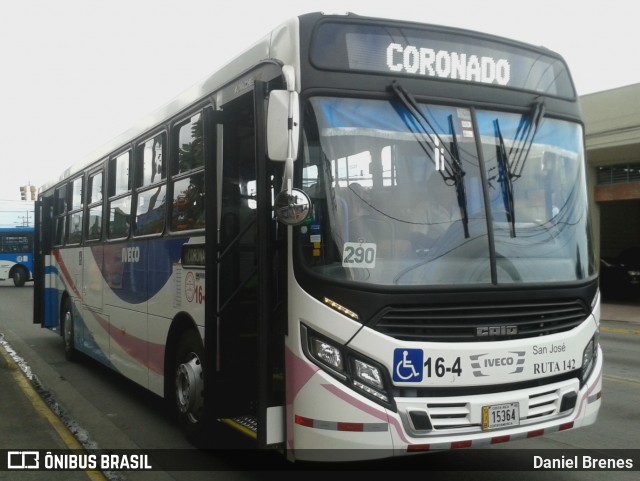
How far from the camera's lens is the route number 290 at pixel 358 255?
15.3 ft

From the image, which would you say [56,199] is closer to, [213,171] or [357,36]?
[213,171]

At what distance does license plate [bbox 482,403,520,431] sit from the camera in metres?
4.60

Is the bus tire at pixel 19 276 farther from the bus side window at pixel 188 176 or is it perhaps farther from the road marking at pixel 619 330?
the bus side window at pixel 188 176

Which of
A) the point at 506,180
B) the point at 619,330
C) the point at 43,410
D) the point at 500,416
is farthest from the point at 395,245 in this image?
the point at 619,330

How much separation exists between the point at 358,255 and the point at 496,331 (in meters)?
1.01

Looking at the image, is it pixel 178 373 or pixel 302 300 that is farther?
pixel 178 373

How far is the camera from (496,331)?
15.6 ft

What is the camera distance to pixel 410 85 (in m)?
4.98

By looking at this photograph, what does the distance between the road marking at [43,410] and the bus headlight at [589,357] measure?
3.64m

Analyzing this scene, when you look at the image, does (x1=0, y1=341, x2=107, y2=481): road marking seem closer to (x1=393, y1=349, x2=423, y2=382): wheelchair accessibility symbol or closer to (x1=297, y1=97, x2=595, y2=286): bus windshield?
(x1=393, y1=349, x2=423, y2=382): wheelchair accessibility symbol

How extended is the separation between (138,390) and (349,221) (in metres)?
5.60

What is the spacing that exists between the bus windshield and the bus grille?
0.58 feet

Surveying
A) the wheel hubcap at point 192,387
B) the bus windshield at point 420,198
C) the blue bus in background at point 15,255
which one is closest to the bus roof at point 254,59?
the bus windshield at point 420,198

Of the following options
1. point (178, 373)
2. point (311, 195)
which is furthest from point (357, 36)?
point (178, 373)
